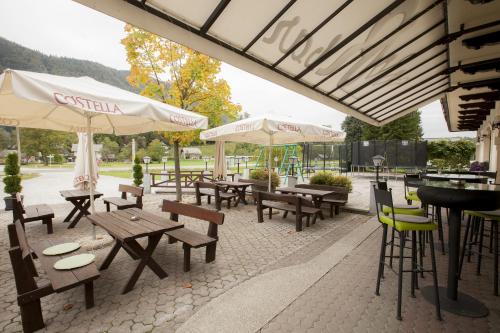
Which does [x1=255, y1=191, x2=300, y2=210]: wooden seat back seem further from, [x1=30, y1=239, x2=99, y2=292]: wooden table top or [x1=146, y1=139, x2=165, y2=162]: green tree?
[x1=146, y1=139, x2=165, y2=162]: green tree

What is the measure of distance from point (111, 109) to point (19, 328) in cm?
270

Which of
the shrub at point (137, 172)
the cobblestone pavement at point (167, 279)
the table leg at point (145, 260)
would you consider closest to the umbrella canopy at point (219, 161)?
the shrub at point (137, 172)

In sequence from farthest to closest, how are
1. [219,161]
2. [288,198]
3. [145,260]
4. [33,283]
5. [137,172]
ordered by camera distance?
[219,161]
[137,172]
[288,198]
[145,260]
[33,283]

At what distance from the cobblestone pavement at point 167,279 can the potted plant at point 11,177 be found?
2523 millimetres

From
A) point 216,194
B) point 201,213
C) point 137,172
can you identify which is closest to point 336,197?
point 216,194

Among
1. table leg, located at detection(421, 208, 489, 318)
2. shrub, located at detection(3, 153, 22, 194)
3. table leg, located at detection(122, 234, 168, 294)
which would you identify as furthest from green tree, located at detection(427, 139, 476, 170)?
shrub, located at detection(3, 153, 22, 194)

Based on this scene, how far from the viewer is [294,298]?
2840 millimetres

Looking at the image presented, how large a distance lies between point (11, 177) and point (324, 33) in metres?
9.50

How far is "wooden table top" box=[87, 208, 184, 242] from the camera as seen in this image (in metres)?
3.20

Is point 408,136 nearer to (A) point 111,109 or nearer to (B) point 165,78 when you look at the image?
(B) point 165,78

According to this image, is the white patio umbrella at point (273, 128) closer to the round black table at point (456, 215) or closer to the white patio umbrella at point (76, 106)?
the white patio umbrella at point (76, 106)

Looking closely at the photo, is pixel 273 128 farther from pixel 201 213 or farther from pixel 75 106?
pixel 75 106

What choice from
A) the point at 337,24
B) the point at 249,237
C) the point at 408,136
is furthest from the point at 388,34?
the point at 408,136

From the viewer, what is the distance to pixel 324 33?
13.8 ft
